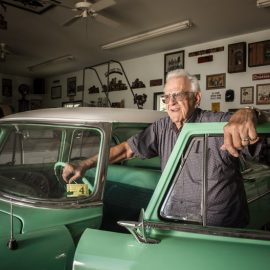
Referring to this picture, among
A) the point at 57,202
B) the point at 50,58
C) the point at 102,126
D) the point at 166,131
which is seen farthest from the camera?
the point at 50,58

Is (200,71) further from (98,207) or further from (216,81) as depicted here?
(98,207)

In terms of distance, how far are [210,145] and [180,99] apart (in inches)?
20.9

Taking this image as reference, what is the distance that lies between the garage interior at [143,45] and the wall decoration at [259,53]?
0.02 m

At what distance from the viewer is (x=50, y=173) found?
221 cm

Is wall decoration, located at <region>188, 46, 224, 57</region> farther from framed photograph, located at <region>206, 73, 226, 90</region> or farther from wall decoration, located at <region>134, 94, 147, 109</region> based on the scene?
wall decoration, located at <region>134, 94, 147, 109</region>

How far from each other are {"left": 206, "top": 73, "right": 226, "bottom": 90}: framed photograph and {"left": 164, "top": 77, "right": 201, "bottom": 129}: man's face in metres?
5.90

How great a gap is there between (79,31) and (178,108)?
5.91 metres

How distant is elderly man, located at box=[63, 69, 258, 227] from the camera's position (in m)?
1.23

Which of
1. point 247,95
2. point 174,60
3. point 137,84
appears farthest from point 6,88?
point 247,95

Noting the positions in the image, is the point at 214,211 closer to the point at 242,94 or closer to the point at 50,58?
the point at 242,94

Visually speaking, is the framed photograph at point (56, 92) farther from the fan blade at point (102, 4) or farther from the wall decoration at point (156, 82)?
the fan blade at point (102, 4)

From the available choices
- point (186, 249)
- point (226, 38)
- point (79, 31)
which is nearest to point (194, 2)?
point (226, 38)

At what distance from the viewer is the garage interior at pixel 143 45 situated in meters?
6.02

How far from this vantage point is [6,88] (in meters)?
12.5
